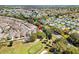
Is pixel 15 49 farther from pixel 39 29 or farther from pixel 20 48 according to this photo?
pixel 39 29

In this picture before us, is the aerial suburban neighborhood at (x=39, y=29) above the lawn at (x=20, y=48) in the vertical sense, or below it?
above

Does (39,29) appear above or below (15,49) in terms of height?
above

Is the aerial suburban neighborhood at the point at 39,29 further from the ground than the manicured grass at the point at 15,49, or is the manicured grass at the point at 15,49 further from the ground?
the aerial suburban neighborhood at the point at 39,29

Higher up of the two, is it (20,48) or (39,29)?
(39,29)

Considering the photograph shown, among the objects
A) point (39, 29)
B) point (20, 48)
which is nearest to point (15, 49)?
point (20, 48)

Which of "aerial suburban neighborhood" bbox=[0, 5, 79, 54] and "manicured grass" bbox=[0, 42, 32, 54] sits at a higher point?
"aerial suburban neighborhood" bbox=[0, 5, 79, 54]
